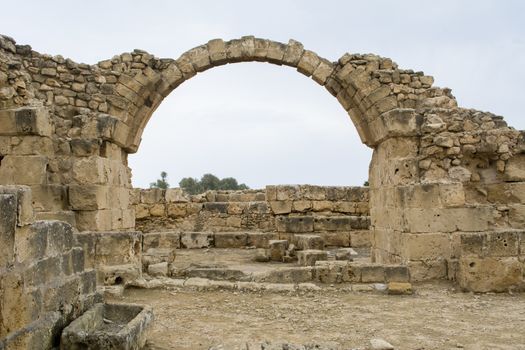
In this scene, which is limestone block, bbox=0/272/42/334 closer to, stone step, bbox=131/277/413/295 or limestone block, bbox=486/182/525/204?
stone step, bbox=131/277/413/295

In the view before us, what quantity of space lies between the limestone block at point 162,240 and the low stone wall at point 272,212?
1.03m

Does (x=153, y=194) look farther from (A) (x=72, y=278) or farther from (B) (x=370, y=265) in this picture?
(A) (x=72, y=278)

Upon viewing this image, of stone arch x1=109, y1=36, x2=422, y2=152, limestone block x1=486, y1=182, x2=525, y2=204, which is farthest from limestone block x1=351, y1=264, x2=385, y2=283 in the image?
stone arch x1=109, y1=36, x2=422, y2=152

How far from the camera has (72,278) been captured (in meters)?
3.69

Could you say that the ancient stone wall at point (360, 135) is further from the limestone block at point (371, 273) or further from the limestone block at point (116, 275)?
the limestone block at point (116, 275)

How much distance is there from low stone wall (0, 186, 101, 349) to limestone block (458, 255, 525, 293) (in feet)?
15.5

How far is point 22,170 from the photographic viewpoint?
682cm

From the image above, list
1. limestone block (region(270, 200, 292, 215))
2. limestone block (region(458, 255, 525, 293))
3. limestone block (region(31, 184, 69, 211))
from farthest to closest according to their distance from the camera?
limestone block (region(270, 200, 292, 215)) < limestone block (region(31, 184, 69, 211)) < limestone block (region(458, 255, 525, 293))

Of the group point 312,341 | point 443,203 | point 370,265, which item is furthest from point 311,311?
point 443,203

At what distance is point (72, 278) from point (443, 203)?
17.1ft

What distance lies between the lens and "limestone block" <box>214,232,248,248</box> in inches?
489

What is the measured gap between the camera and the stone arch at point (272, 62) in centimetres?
798

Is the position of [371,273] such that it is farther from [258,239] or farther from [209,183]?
[209,183]

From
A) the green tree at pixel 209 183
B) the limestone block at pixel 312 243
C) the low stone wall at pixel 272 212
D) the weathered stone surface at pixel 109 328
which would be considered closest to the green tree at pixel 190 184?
the green tree at pixel 209 183
